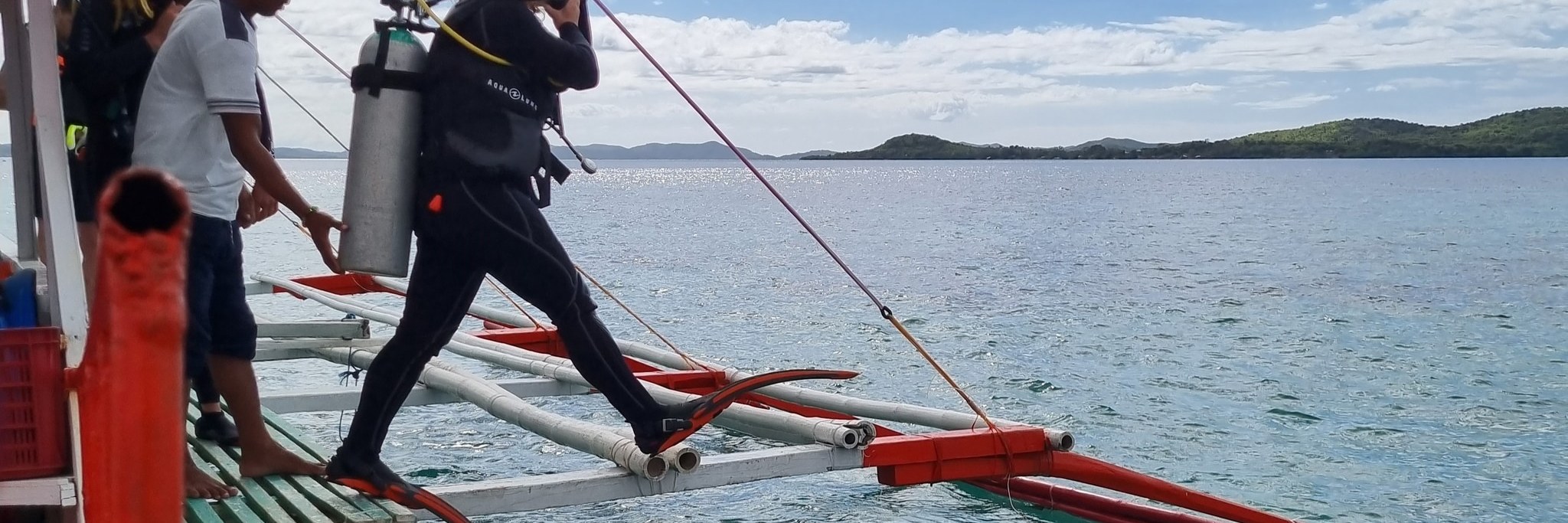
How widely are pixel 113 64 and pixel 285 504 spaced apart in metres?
1.51

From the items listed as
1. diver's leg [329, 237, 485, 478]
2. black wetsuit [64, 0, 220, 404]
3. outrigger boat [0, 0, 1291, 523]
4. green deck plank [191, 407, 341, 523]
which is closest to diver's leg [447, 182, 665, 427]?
diver's leg [329, 237, 485, 478]

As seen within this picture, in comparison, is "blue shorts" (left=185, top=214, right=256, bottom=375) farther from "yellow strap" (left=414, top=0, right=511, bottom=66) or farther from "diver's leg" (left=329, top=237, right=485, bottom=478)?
"yellow strap" (left=414, top=0, right=511, bottom=66)

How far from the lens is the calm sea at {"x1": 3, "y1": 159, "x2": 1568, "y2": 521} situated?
34.6 feet

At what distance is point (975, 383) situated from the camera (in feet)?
55.5

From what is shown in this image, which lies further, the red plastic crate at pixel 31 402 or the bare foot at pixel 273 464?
the bare foot at pixel 273 464

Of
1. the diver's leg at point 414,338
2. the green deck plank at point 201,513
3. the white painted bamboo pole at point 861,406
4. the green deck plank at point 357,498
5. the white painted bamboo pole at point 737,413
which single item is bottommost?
the white painted bamboo pole at point 861,406

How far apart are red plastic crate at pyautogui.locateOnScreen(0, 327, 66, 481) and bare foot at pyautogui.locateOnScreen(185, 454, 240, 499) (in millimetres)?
1080

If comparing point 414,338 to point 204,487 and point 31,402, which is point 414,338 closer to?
point 204,487

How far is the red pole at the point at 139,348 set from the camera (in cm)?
122

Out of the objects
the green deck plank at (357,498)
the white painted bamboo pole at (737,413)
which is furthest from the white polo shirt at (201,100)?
the white painted bamboo pole at (737,413)

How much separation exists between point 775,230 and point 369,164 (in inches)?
2193

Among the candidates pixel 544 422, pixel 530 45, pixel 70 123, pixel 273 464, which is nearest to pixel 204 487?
pixel 273 464

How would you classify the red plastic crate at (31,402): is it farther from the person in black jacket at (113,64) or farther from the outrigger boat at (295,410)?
the person in black jacket at (113,64)

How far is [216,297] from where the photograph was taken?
177 inches
